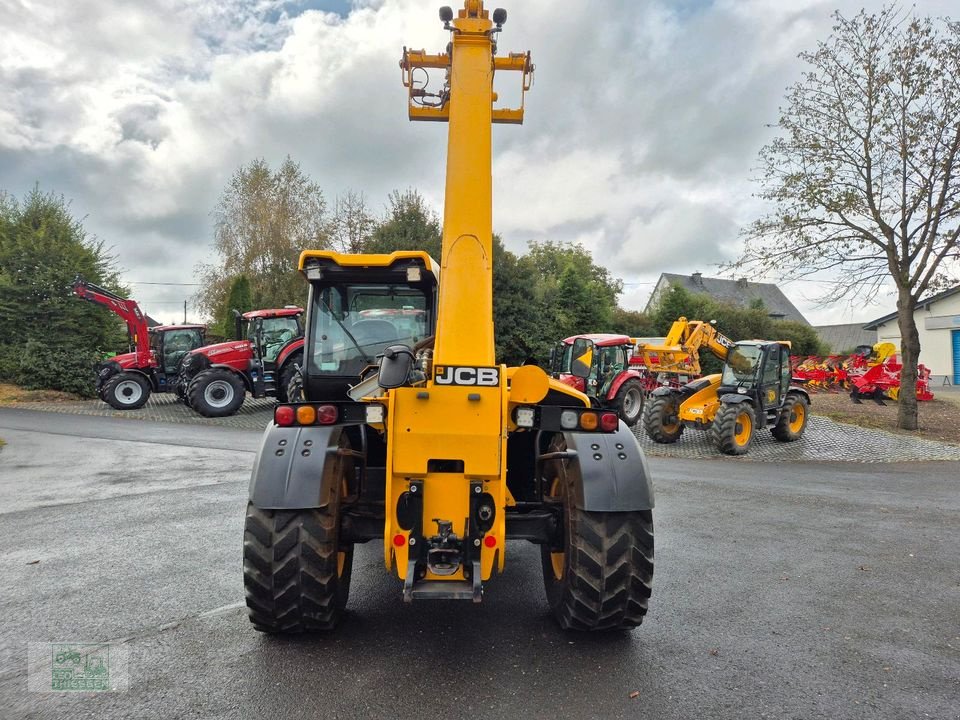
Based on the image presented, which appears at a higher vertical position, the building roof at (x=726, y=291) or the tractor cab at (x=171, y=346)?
the building roof at (x=726, y=291)

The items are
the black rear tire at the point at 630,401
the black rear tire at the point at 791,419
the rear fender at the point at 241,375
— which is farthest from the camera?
the black rear tire at the point at 630,401

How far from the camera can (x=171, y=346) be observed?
1895 centimetres

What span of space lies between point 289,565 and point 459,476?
1.02 metres

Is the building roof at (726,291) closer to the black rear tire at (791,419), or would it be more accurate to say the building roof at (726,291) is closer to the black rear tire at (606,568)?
the black rear tire at (791,419)

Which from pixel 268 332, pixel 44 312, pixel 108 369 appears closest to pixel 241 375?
pixel 268 332

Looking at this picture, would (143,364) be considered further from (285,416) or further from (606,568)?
(606,568)

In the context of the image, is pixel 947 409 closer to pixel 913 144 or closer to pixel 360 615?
pixel 913 144

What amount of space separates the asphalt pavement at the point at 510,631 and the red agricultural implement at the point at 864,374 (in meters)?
16.6

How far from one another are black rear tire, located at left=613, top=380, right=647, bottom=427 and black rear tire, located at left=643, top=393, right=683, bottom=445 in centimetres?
261

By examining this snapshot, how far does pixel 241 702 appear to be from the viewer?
9.98 feet

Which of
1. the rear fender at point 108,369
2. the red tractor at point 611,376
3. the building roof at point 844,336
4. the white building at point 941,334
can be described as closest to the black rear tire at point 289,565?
the red tractor at point 611,376

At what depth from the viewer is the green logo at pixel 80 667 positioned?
3207 mm

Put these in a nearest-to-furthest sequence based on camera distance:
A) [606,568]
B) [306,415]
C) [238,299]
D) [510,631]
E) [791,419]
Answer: [606,568] < [306,415] < [510,631] < [791,419] < [238,299]

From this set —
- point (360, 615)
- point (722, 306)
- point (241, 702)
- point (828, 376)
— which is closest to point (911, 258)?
point (828, 376)
